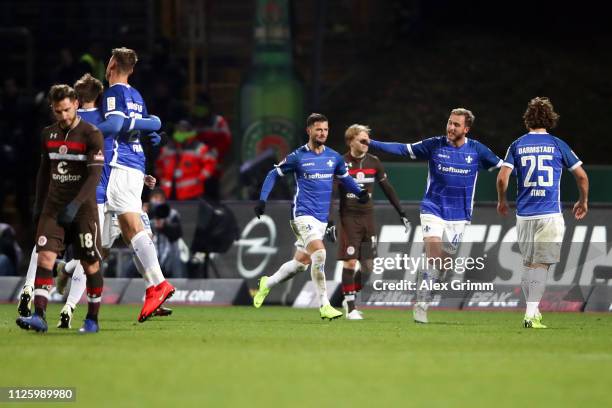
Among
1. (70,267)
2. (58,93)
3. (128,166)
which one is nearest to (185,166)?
(70,267)

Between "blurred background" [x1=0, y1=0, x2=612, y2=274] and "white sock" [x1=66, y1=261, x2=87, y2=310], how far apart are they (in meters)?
10.6

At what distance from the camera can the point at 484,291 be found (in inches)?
785

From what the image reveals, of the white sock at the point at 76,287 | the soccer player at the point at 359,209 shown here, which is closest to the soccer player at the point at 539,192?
the soccer player at the point at 359,209

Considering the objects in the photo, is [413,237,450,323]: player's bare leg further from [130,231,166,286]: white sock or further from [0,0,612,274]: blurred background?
[0,0,612,274]: blurred background

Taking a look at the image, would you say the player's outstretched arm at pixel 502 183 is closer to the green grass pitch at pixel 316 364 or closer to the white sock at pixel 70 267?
the green grass pitch at pixel 316 364

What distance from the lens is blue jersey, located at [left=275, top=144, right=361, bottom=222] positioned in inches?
666

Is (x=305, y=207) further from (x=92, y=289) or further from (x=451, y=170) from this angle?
(x=92, y=289)

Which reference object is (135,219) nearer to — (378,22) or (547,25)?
(378,22)

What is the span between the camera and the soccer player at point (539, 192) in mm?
15094

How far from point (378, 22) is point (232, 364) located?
71.0ft

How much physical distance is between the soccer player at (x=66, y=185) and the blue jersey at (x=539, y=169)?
4484mm

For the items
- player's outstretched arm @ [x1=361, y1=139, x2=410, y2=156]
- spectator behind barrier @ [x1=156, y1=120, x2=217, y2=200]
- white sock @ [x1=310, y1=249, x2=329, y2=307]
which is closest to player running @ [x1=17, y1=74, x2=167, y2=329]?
white sock @ [x1=310, y1=249, x2=329, y2=307]

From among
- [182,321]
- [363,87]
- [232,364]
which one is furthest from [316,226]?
[363,87]

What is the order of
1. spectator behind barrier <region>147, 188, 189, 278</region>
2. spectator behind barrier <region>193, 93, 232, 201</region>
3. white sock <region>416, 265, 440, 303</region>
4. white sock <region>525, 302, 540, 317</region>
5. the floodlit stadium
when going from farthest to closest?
spectator behind barrier <region>193, 93, 232, 201</region>, spectator behind barrier <region>147, 188, 189, 278</region>, white sock <region>416, 265, 440, 303</region>, white sock <region>525, 302, 540, 317</region>, the floodlit stadium
